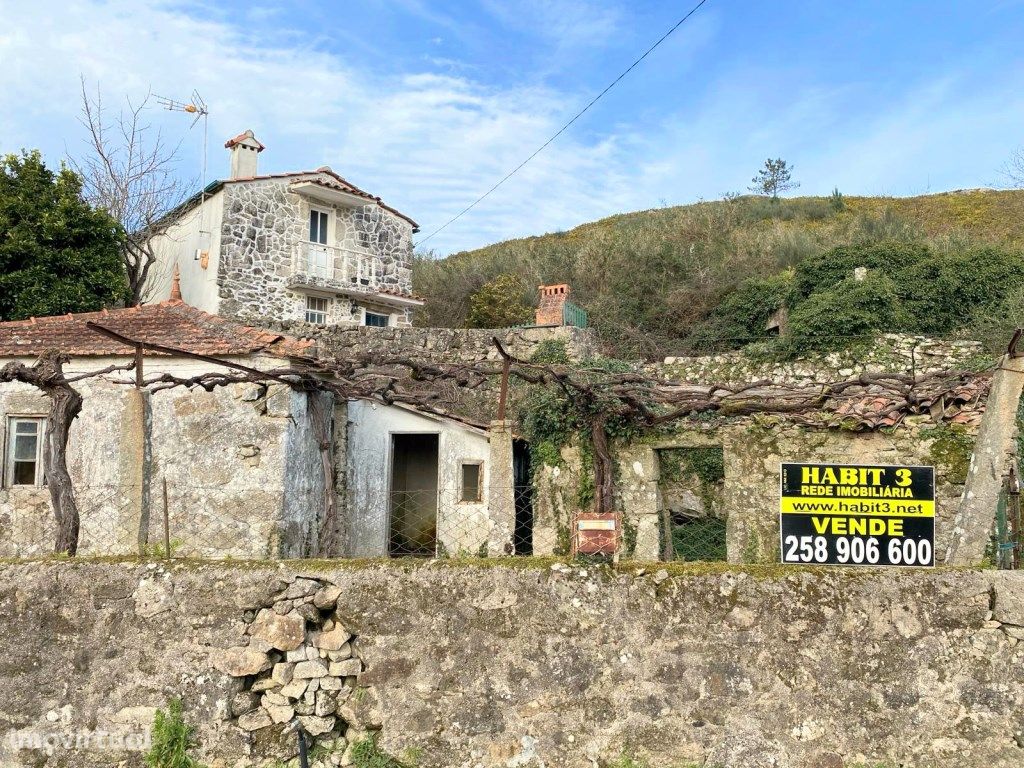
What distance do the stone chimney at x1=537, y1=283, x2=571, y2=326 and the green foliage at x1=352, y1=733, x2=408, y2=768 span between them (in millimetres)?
13404

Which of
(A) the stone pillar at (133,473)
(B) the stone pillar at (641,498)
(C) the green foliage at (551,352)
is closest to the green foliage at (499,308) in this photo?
(C) the green foliage at (551,352)

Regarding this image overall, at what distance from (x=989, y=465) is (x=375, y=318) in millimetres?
21043

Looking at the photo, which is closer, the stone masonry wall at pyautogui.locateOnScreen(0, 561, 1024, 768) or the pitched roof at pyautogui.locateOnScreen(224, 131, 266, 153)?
the stone masonry wall at pyautogui.locateOnScreen(0, 561, 1024, 768)

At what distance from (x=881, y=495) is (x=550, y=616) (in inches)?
105

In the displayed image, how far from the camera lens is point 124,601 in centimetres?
525

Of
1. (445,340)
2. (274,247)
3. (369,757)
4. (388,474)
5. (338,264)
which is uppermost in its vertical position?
(274,247)

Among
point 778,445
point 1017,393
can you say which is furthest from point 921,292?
point 1017,393

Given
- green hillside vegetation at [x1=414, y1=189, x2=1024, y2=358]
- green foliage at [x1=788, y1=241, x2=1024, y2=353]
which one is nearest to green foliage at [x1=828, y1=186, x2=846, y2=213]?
green hillside vegetation at [x1=414, y1=189, x2=1024, y2=358]

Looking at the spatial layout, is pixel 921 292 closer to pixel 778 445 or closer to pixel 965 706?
pixel 778 445

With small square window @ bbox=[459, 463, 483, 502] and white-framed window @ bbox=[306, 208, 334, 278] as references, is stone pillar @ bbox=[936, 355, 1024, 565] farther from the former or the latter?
white-framed window @ bbox=[306, 208, 334, 278]

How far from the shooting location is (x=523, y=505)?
14.0 m

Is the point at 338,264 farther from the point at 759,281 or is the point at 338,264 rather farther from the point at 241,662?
the point at 241,662

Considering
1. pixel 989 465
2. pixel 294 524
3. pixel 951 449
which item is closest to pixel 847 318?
pixel 951 449

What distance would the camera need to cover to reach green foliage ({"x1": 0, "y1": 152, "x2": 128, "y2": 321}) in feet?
56.4
